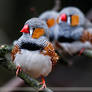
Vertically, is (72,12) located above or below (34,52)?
above

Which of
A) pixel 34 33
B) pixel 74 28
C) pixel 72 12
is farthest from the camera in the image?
pixel 74 28

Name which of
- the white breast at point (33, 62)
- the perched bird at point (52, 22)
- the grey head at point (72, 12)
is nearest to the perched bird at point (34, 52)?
the white breast at point (33, 62)

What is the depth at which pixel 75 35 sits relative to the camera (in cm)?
116

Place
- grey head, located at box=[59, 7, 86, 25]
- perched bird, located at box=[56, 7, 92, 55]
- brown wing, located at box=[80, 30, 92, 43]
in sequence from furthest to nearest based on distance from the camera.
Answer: brown wing, located at box=[80, 30, 92, 43]
perched bird, located at box=[56, 7, 92, 55]
grey head, located at box=[59, 7, 86, 25]

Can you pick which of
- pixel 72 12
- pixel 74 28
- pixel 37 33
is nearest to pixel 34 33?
pixel 37 33

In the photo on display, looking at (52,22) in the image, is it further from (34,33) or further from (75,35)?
(34,33)

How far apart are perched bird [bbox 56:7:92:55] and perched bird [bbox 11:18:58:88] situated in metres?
0.46

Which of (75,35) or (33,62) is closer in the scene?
(33,62)

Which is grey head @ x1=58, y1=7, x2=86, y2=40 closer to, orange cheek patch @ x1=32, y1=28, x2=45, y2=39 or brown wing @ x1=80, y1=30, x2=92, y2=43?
brown wing @ x1=80, y1=30, x2=92, y2=43

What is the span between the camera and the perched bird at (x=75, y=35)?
1.08 m

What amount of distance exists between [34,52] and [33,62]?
3 cm

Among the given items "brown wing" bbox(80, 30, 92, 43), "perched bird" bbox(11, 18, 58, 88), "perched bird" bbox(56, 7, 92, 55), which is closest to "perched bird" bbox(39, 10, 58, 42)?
"perched bird" bbox(56, 7, 92, 55)

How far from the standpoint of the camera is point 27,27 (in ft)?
1.60

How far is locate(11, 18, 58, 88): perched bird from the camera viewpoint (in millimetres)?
534
